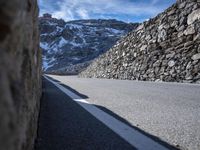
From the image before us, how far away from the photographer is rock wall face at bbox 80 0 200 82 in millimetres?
12703

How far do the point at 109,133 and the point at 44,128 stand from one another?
34.9 inches

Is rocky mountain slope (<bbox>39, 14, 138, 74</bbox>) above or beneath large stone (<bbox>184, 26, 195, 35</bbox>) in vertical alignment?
above

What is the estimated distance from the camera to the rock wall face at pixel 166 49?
41.7ft

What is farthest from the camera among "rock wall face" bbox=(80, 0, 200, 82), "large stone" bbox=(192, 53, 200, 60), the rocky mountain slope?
the rocky mountain slope

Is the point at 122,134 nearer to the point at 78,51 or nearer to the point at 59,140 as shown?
the point at 59,140

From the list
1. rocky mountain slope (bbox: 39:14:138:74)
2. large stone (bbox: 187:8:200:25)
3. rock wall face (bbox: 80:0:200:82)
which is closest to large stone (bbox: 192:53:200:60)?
rock wall face (bbox: 80:0:200:82)

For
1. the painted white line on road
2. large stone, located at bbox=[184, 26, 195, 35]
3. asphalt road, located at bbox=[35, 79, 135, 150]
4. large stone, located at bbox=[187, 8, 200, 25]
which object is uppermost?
large stone, located at bbox=[187, 8, 200, 25]

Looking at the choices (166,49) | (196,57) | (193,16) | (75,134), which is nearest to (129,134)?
Answer: (75,134)

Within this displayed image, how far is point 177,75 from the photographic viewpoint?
42.0ft

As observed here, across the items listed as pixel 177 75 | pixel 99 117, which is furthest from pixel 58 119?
pixel 177 75

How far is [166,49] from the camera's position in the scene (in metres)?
14.8

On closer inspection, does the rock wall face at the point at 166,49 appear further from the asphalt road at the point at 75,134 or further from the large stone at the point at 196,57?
the asphalt road at the point at 75,134

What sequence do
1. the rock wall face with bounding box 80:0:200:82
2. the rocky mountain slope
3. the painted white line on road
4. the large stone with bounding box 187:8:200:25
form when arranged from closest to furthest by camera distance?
the painted white line on road
the rock wall face with bounding box 80:0:200:82
the large stone with bounding box 187:8:200:25
the rocky mountain slope

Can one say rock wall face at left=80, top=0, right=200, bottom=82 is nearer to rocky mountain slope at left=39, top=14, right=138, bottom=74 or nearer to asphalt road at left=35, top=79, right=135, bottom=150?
asphalt road at left=35, top=79, right=135, bottom=150
